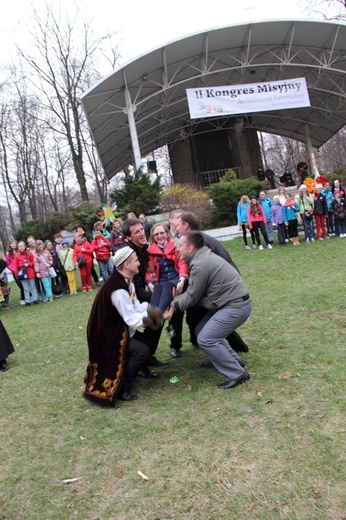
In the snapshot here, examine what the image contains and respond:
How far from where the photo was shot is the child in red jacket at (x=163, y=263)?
509 cm

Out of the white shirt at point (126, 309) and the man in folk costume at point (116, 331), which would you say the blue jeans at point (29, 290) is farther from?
the white shirt at point (126, 309)

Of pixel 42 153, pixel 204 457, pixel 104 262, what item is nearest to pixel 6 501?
pixel 204 457

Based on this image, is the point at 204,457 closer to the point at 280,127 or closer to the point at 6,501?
the point at 6,501

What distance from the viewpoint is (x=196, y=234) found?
4.48 meters

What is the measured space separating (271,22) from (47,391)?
21301 mm

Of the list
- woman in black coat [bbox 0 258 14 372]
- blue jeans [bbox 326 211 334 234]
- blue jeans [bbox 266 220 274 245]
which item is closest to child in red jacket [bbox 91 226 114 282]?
blue jeans [bbox 266 220 274 245]

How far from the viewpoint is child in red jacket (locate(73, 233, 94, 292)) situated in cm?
1169

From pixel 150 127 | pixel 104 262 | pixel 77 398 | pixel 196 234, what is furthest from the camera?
pixel 150 127

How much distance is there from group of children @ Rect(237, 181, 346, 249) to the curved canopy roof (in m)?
10.8

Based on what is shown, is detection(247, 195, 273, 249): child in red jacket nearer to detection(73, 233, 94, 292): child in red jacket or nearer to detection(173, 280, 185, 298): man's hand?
detection(73, 233, 94, 292): child in red jacket

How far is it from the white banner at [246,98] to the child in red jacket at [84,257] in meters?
12.0

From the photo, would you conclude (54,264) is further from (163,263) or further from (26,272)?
(163,263)

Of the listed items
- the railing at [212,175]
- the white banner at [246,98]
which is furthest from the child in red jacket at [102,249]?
the railing at [212,175]

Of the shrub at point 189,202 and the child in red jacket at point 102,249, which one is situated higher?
the shrub at point 189,202
